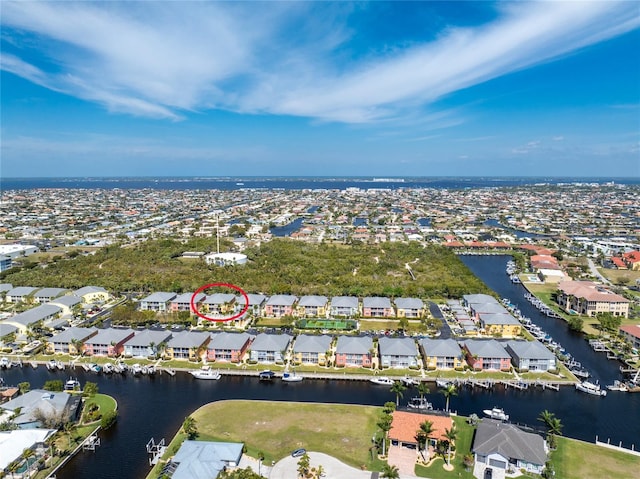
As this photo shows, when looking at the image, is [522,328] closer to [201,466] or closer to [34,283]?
[201,466]

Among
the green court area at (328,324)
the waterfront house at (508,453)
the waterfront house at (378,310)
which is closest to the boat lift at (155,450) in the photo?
the waterfront house at (508,453)

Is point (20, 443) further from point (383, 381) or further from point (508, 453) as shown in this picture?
point (508, 453)

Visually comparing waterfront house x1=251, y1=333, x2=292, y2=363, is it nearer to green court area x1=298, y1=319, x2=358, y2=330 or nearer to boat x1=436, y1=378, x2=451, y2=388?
green court area x1=298, y1=319, x2=358, y2=330

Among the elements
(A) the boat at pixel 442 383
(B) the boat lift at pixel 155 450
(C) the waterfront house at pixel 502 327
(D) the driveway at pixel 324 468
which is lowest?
(B) the boat lift at pixel 155 450

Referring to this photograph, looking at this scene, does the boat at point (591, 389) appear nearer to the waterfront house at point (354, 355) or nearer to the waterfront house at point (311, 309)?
the waterfront house at point (354, 355)

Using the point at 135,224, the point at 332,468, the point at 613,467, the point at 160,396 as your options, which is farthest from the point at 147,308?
the point at 135,224

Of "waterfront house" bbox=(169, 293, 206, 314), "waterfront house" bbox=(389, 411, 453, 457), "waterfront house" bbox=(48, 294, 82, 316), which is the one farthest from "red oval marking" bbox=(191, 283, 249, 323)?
"waterfront house" bbox=(389, 411, 453, 457)
